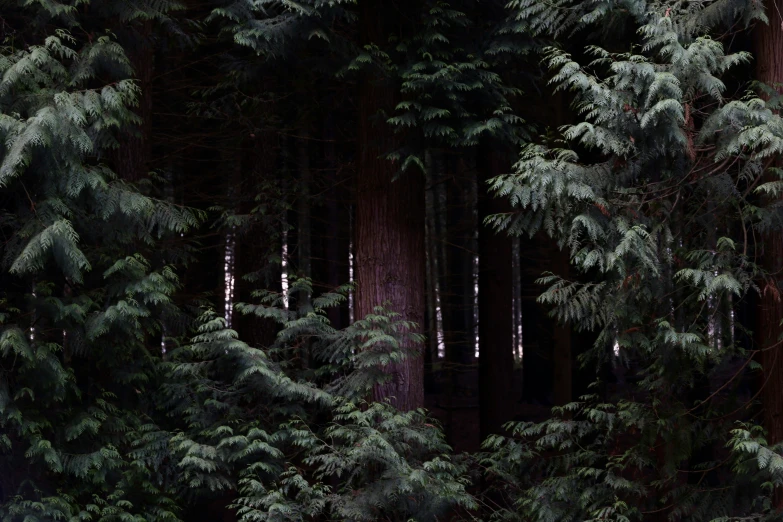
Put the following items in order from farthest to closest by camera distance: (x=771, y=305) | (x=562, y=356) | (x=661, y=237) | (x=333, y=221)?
(x=333, y=221) → (x=562, y=356) → (x=771, y=305) → (x=661, y=237)

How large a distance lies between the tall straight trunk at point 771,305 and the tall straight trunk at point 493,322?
4552 mm

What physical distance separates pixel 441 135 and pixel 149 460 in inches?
172

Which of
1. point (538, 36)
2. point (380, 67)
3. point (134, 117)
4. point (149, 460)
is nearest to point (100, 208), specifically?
point (134, 117)

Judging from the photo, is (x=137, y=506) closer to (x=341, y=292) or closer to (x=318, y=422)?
(x=318, y=422)

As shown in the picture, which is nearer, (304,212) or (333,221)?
(304,212)

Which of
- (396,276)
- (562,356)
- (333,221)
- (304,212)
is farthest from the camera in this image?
(333,221)

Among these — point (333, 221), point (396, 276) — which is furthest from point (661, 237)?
point (333, 221)

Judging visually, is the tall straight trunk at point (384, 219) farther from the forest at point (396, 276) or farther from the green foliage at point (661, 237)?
the green foliage at point (661, 237)

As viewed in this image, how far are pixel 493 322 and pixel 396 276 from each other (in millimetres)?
3372

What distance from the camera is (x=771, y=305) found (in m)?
7.12

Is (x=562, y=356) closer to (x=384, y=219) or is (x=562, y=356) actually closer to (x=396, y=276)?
(x=396, y=276)

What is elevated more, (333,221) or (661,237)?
(333,221)

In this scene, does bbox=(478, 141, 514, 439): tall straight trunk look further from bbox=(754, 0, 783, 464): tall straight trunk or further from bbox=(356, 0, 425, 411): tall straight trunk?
bbox=(754, 0, 783, 464): tall straight trunk

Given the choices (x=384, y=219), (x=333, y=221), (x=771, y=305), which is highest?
(x=333, y=221)
